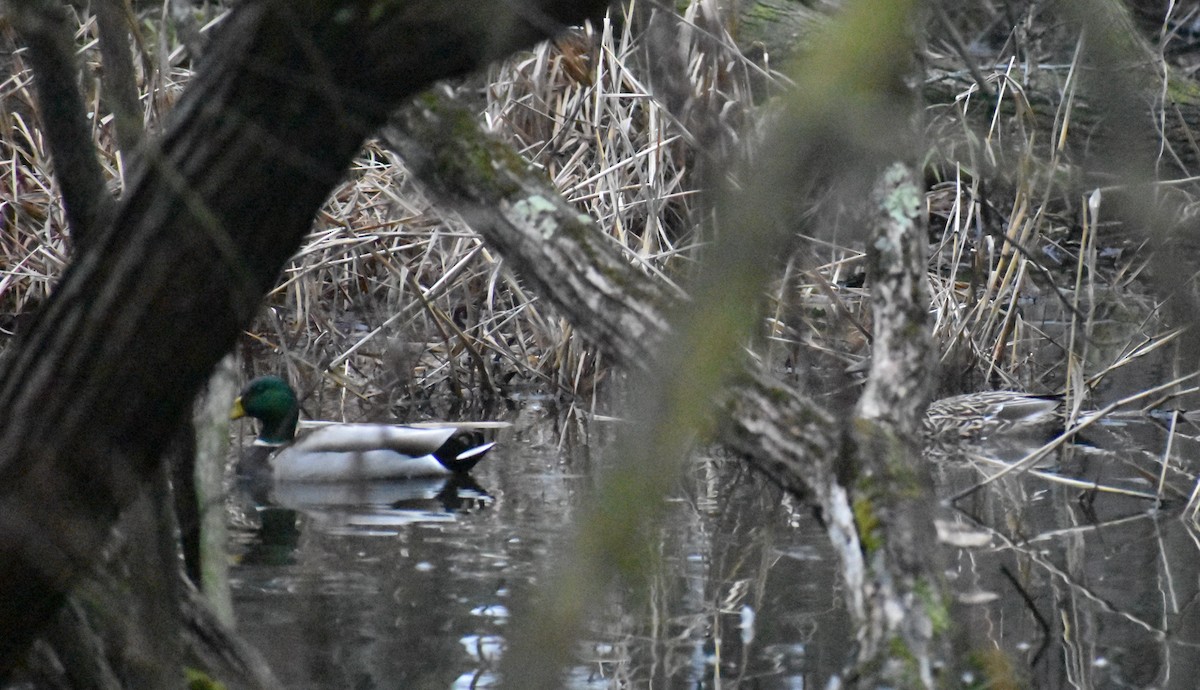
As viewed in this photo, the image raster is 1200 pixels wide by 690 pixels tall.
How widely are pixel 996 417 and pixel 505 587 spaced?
3.28m

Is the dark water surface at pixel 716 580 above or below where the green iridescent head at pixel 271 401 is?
below

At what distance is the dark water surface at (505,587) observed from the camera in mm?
4004

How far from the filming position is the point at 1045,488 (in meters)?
6.29

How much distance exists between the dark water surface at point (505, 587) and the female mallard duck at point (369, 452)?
18cm

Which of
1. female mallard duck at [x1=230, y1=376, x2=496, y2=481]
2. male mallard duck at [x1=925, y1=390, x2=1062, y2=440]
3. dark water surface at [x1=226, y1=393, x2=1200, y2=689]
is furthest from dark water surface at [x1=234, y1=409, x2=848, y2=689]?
male mallard duck at [x1=925, y1=390, x2=1062, y2=440]

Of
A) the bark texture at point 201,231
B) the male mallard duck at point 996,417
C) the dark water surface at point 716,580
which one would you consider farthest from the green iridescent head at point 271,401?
the bark texture at point 201,231

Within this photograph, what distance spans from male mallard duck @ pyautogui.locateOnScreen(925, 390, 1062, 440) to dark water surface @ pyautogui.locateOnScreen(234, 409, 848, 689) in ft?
3.96

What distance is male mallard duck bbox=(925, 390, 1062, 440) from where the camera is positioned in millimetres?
7281

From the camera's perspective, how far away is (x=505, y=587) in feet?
15.9

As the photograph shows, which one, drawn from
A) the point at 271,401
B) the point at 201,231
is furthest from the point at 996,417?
the point at 201,231

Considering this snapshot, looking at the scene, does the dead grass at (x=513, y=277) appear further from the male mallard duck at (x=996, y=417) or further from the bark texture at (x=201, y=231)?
the bark texture at (x=201, y=231)

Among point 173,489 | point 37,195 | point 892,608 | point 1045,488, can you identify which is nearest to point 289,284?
point 37,195

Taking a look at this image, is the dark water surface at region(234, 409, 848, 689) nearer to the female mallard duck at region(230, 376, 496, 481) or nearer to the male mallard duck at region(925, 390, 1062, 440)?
the female mallard duck at region(230, 376, 496, 481)

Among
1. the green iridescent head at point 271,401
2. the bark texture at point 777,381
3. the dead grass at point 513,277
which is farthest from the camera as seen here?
the green iridescent head at point 271,401
